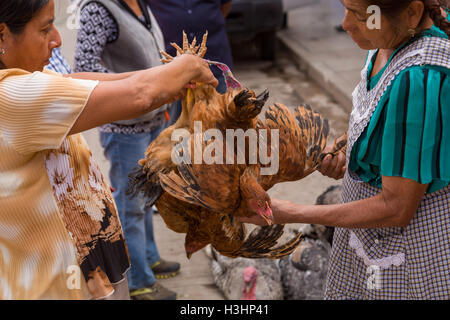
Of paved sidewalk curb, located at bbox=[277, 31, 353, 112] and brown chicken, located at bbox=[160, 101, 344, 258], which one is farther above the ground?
brown chicken, located at bbox=[160, 101, 344, 258]

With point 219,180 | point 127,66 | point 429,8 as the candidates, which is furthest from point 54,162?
point 127,66

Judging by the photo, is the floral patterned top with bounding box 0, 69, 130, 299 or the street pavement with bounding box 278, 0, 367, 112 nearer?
the floral patterned top with bounding box 0, 69, 130, 299

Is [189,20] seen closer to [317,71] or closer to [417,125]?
[417,125]

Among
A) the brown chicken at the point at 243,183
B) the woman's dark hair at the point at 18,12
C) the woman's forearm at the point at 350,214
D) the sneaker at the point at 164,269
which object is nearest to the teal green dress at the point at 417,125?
the woman's forearm at the point at 350,214

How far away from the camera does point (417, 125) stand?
5.39 ft

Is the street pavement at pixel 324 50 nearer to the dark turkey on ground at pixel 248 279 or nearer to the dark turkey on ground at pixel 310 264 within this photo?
the dark turkey on ground at pixel 310 264

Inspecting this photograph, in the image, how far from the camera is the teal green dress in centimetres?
162

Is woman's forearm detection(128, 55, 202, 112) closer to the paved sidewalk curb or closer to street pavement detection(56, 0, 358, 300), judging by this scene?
street pavement detection(56, 0, 358, 300)

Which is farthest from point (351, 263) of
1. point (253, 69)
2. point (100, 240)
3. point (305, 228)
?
point (253, 69)

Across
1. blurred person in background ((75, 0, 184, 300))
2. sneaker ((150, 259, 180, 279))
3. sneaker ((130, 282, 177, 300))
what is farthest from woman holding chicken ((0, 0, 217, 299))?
sneaker ((150, 259, 180, 279))

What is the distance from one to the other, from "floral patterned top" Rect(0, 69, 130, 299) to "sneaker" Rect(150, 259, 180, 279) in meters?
2.06

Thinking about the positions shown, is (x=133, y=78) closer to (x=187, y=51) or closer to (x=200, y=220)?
(x=187, y=51)

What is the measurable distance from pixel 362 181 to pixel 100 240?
1001 millimetres
